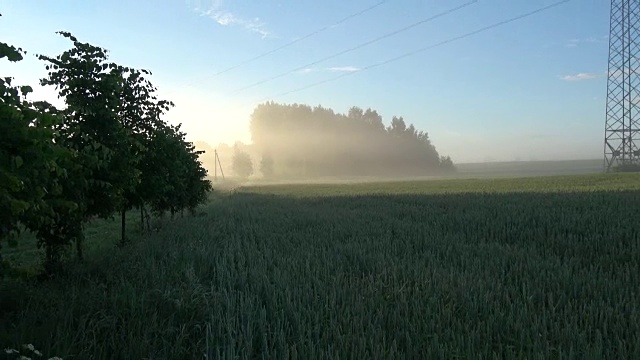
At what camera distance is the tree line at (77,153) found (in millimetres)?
3898

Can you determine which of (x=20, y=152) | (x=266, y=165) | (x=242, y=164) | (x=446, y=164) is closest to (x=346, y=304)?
(x=20, y=152)

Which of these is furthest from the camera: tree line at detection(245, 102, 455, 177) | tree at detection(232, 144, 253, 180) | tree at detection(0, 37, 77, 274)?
tree at detection(232, 144, 253, 180)

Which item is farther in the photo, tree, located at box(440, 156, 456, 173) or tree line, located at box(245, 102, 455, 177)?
tree, located at box(440, 156, 456, 173)

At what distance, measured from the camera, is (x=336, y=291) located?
16.8 feet

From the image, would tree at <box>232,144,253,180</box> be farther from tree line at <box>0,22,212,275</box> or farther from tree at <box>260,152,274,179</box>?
tree line at <box>0,22,212,275</box>

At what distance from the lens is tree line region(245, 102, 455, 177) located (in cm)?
12269

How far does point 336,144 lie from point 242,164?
31.3m

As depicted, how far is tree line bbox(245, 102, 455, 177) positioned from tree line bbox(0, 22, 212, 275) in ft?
350

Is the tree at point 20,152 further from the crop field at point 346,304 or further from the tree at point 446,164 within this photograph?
the tree at point 446,164

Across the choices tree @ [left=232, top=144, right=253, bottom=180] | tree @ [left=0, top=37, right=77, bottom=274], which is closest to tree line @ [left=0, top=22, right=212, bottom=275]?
tree @ [left=0, top=37, right=77, bottom=274]

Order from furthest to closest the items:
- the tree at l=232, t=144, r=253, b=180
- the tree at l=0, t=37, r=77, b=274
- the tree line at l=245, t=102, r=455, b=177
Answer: the tree at l=232, t=144, r=253, b=180 < the tree line at l=245, t=102, r=455, b=177 < the tree at l=0, t=37, r=77, b=274

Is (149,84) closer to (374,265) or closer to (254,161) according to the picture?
(374,265)

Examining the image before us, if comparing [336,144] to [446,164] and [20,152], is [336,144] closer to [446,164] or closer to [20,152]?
[446,164]

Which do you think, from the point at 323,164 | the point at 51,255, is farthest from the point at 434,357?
the point at 323,164
